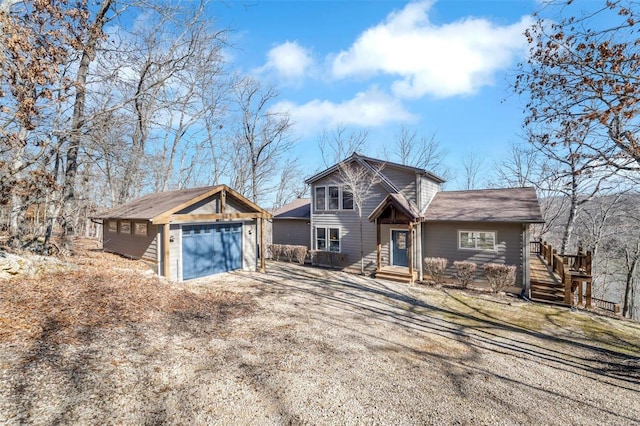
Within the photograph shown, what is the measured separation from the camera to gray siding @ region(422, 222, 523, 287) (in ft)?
38.8

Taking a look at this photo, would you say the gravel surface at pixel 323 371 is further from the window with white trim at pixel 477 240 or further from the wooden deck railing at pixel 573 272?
the window with white trim at pixel 477 240

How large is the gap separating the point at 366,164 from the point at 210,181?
20.8 metres

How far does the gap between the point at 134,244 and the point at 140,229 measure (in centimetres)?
88

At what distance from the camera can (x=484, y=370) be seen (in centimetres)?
525

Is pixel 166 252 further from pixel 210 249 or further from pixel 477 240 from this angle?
pixel 477 240

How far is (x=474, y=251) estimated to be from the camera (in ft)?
41.7

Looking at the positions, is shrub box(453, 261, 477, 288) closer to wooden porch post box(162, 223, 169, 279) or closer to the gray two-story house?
the gray two-story house

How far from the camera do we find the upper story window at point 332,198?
15945 millimetres

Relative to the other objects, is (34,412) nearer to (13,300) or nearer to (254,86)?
(13,300)

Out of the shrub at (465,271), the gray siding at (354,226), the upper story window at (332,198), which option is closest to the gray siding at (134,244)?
the gray siding at (354,226)

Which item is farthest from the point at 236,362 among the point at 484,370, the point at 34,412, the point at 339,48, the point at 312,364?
the point at 339,48

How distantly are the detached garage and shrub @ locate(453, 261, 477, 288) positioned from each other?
896 centimetres

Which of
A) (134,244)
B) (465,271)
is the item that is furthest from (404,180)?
(134,244)

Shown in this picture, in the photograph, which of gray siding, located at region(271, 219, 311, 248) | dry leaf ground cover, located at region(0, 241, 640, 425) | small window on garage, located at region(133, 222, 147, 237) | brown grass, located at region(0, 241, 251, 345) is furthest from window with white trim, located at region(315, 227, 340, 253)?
small window on garage, located at region(133, 222, 147, 237)
